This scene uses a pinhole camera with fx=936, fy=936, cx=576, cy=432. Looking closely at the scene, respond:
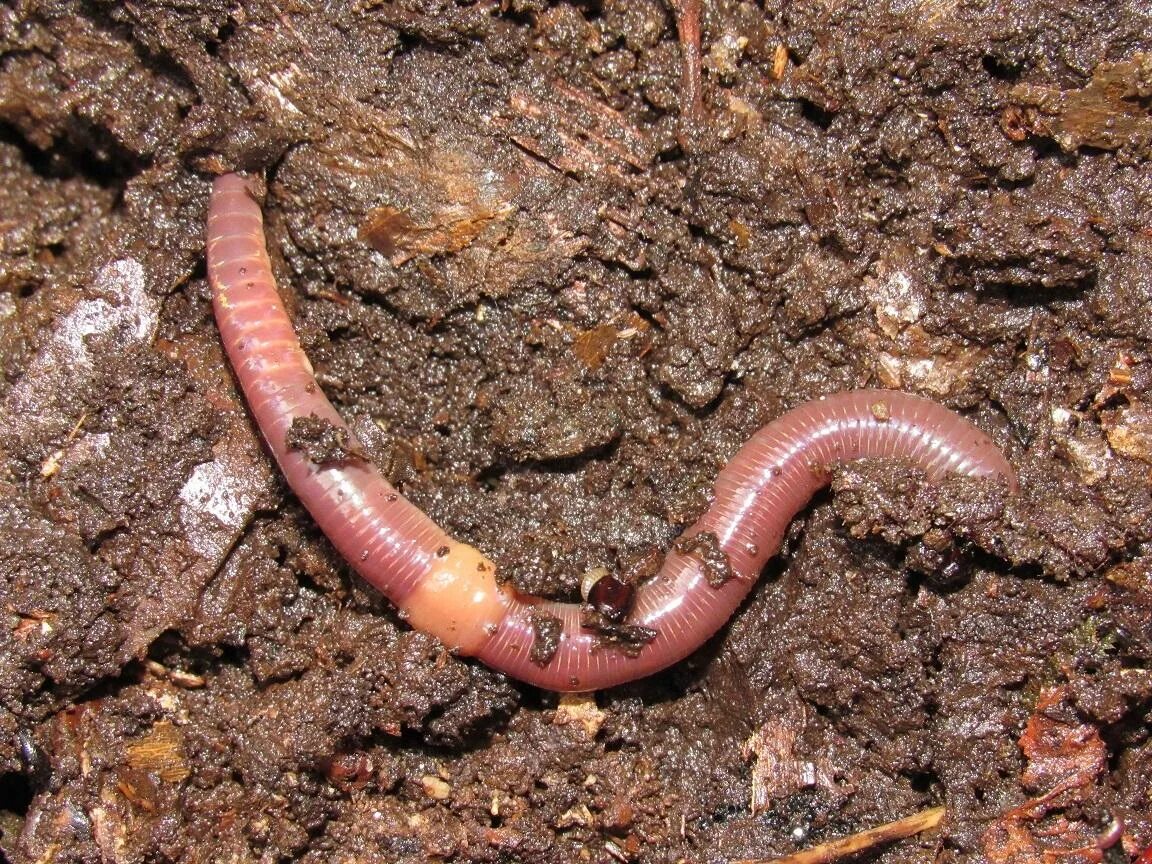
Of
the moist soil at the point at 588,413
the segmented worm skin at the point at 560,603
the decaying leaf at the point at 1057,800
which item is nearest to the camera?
the decaying leaf at the point at 1057,800

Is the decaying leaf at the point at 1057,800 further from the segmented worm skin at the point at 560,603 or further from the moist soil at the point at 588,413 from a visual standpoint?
the segmented worm skin at the point at 560,603

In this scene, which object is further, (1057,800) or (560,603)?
(560,603)

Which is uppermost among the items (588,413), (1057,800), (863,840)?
(588,413)

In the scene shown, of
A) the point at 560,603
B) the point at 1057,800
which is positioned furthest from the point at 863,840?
the point at 560,603

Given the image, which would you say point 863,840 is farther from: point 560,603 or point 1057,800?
point 560,603

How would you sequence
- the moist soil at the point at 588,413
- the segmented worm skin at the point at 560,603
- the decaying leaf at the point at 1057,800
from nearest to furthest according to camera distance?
the decaying leaf at the point at 1057,800, the moist soil at the point at 588,413, the segmented worm skin at the point at 560,603

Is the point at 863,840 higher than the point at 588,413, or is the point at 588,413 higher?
the point at 588,413

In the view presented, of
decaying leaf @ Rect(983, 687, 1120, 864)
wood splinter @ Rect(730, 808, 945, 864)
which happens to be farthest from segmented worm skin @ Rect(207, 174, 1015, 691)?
decaying leaf @ Rect(983, 687, 1120, 864)

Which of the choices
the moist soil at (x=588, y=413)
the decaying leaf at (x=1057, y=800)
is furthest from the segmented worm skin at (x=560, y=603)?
the decaying leaf at (x=1057, y=800)
